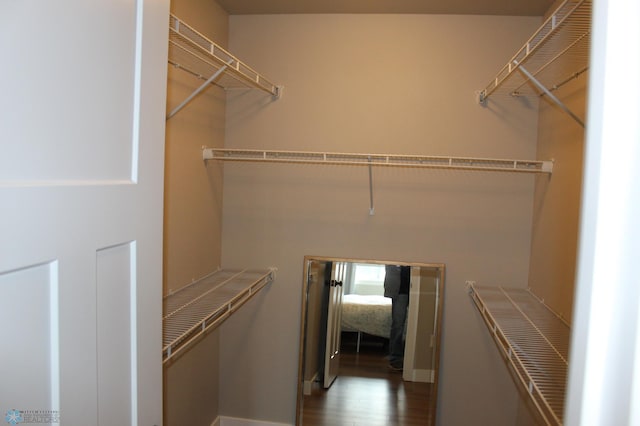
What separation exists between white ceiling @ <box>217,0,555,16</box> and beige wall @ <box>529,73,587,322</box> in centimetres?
50

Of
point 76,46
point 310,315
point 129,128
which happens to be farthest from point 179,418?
point 76,46

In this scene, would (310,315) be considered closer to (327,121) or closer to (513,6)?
(327,121)

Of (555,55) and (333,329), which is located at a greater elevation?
(555,55)

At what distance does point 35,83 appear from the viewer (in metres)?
0.60

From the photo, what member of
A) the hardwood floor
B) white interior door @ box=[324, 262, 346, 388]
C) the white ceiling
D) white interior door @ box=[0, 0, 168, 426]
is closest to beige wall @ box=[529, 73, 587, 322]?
the white ceiling

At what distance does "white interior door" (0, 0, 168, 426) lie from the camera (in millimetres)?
573

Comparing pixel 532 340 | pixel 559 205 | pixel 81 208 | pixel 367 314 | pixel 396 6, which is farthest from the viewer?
pixel 367 314

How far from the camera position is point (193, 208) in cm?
233

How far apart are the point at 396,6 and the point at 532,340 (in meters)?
1.75

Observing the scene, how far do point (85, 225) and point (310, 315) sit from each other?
2102 millimetres

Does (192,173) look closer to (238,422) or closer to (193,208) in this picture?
(193,208)
